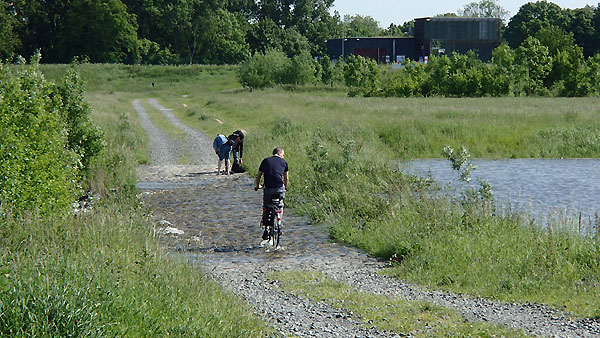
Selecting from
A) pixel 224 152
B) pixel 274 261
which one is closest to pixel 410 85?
pixel 224 152

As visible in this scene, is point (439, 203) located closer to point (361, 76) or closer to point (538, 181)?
point (538, 181)

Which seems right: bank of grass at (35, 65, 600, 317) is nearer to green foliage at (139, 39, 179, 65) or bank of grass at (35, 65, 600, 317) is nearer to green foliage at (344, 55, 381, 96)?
green foliage at (344, 55, 381, 96)

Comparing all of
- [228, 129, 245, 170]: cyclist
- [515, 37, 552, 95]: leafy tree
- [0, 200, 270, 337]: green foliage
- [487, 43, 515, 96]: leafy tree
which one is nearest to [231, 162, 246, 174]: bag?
[228, 129, 245, 170]: cyclist

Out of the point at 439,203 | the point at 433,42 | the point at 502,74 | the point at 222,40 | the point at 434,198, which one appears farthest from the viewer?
the point at 433,42

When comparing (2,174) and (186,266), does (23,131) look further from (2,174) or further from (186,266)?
(186,266)

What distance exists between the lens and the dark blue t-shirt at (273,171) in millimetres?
14656

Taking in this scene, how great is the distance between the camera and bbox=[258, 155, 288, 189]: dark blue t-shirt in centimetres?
1466

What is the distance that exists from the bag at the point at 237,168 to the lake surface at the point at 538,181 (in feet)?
18.5

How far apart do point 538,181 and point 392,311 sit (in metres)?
17.4

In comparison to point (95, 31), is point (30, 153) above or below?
→ below

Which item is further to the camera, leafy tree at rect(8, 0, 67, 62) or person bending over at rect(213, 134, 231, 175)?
leafy tree at rect(8, 0, 67, 62)

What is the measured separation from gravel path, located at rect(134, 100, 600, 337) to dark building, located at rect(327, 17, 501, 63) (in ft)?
347

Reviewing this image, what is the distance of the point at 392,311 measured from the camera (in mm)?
10562

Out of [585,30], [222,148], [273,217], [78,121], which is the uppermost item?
[585,30]
